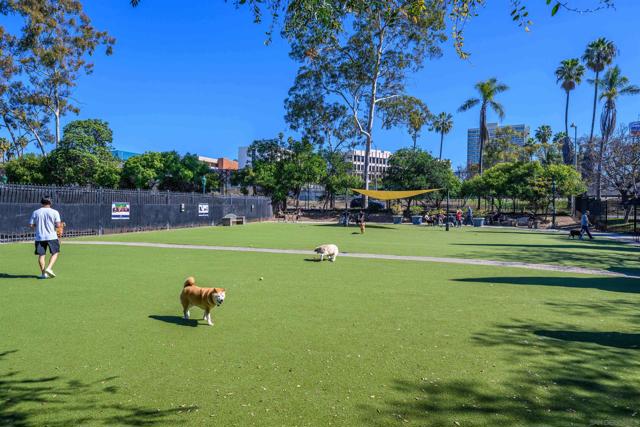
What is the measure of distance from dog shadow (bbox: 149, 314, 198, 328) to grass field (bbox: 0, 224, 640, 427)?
39 mm

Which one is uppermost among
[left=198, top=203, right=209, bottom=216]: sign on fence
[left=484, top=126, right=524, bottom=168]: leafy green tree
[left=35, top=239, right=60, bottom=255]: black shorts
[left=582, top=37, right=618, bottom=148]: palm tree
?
[left=582, top=37, right=618, bottom=148]: palm tree

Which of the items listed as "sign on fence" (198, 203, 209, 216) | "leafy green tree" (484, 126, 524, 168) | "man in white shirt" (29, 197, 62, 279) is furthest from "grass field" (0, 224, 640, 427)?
"leafy green tree" (484, 126, 524, 168)

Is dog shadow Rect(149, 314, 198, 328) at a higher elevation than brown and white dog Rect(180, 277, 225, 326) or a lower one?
lower

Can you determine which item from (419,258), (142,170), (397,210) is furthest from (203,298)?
(142,170)

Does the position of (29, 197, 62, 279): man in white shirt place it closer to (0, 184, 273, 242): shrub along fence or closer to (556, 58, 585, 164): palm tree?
(0, 184, 273, 242): shrub along fence

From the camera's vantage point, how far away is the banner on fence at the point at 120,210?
2138 cm

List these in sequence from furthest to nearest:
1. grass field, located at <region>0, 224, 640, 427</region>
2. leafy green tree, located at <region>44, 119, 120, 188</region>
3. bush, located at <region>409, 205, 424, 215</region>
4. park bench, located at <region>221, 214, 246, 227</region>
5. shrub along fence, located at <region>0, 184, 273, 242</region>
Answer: bush, located at <region>409, 205, 424, 215</region>
leafy green tree, located at <region>44, 119, 120, 188</region>
park bench, located at <region>221, 214, 246, 227</region>
shrub along fence, located at <region>0, 184, 273, 242</region>
grass field, located at <region>0, 224, 640, 427</region>

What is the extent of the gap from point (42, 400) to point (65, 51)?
36.3 meters

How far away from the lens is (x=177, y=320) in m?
5.82

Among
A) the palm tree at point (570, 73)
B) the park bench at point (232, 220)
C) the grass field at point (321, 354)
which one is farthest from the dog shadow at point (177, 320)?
the palm tree at point (570, 73)

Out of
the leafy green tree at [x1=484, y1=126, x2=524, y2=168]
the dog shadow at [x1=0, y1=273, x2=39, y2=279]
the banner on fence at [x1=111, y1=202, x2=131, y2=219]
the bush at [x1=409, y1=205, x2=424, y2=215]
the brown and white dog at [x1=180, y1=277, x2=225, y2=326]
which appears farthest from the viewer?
the leafy green tree at [x1=484, y1=126, x2=524, y2=168]

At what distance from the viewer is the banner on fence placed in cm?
2138

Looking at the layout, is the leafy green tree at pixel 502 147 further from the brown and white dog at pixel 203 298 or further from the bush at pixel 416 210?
the brown and white dog at pixel 203 298

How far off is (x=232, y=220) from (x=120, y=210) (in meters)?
10.3
